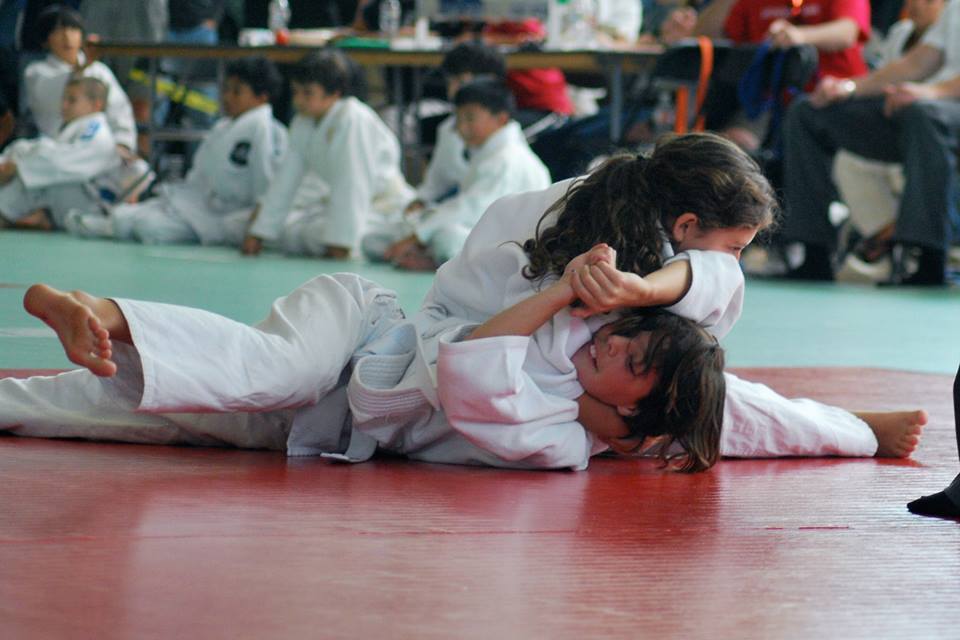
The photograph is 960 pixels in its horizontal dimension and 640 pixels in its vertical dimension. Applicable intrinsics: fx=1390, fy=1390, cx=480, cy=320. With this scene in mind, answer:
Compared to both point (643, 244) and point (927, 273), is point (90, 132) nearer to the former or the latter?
point (927, 273)

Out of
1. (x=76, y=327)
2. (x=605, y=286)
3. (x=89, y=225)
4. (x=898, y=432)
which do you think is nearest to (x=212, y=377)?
(x=76, y=327)

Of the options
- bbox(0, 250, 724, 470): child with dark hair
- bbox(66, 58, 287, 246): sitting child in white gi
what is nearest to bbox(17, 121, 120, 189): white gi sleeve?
bbox(66, 58, 287, 246): sitting child in white gi

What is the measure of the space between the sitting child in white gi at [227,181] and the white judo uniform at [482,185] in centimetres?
112

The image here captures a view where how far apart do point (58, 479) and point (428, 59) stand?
17.4 feet

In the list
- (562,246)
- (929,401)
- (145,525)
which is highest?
(562,246)

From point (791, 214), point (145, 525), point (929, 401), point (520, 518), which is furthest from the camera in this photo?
point (791, 214)

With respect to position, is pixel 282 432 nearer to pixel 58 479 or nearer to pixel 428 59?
pixel 58 479

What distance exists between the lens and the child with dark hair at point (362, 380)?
156 cm

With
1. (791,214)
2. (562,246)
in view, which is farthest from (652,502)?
(791,214)

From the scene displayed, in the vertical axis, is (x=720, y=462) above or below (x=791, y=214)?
above

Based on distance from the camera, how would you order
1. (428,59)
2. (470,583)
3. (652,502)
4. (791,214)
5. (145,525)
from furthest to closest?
(428,59)
(791,214)
(652,502)
(145,525)
(470,583)

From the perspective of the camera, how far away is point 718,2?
20.2 ft

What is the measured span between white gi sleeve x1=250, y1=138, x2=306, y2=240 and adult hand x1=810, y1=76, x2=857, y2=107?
80.0 inches

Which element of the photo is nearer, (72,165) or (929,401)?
(929,401)
